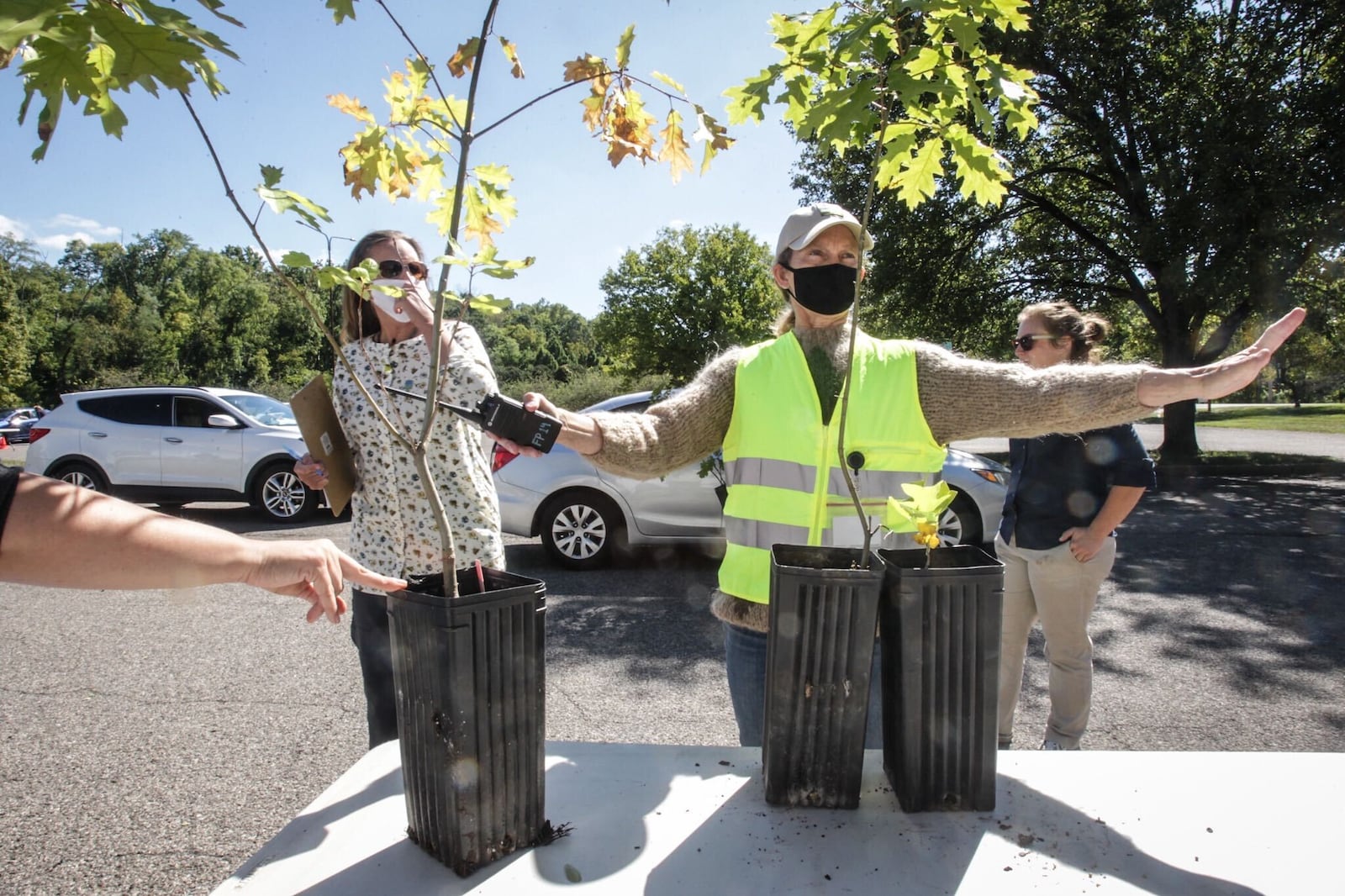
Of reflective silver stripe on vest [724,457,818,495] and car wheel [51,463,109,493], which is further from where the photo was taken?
car wheel [51,463,109,493]

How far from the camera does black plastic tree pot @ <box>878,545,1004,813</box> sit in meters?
1.39

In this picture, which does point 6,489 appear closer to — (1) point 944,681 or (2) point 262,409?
(1) point 944,681

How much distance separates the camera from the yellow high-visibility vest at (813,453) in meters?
1.85

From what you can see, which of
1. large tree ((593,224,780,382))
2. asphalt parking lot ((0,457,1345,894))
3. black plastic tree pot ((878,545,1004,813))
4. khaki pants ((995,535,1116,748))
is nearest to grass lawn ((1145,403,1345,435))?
large tree ((593,224,780,382))

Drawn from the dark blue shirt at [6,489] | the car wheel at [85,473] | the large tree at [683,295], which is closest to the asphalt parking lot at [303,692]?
the dark blue shirt at [6,489]

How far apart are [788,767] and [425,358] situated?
1493mm

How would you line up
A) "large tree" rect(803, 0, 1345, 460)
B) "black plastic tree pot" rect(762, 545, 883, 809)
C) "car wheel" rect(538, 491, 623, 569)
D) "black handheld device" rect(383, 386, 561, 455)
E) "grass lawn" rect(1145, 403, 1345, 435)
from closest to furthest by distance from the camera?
"black plastic tree pot" rect(762, 545, 883, 809), "black handheld device" rect(383, 386, 561, 455), "car wheel" rect(538, 491, 623, 569), "large tree" rect(803, 0, 1345, 460), "grass lawn" rect(1145, 403, 1345, 435)

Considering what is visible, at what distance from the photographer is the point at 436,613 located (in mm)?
1201

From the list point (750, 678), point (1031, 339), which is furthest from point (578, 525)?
point (750, 678)

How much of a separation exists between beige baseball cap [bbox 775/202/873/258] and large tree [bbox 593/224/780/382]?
21.7 metres

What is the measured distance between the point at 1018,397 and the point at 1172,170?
14.0 m

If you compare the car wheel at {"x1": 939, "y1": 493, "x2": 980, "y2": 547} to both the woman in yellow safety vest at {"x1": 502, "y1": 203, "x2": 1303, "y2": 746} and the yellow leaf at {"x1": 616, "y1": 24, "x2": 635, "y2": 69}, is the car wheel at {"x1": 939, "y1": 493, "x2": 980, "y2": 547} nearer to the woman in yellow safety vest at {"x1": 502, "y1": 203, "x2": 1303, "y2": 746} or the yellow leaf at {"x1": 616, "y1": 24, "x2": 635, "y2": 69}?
the woman in yellow safety vest at {"x1": 502, "y1": 203, "x2": 1303, "y2": 746}

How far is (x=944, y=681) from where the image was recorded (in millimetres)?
1410

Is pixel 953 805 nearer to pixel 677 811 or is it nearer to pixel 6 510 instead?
pixel 677 811
